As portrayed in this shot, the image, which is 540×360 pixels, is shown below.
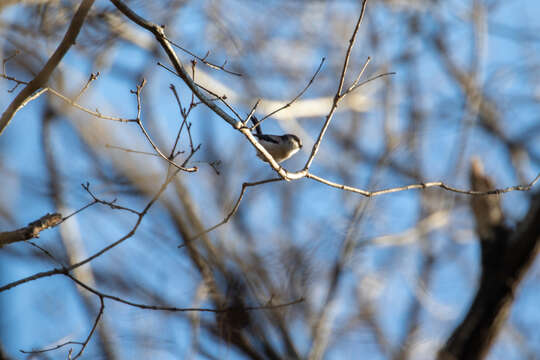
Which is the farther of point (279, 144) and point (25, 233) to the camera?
point (279, 144)

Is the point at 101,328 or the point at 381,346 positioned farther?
the point at 381,346

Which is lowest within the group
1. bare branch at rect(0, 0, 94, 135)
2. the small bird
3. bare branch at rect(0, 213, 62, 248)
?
bare branch at rect(0, 213, 62, 248)

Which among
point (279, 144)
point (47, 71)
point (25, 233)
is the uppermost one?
point (279, 144)

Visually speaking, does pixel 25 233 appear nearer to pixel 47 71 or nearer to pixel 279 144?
pixel 47 71

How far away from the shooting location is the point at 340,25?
9953mm

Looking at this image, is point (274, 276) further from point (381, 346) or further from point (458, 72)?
point (458, 72)

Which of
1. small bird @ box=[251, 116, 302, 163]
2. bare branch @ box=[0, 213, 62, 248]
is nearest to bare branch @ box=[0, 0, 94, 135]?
bare branch @ box=[0, 213, 62, 248]

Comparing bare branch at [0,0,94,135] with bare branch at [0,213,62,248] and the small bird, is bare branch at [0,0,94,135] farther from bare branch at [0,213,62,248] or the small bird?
the small bird

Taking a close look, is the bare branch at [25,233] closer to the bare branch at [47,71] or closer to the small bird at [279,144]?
the bare branch at [47,71]

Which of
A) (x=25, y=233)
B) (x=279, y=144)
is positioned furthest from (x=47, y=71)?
(x=279, y=144)

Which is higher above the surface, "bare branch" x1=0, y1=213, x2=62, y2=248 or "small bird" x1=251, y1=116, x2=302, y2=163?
"small bird" x1=251, y1=116, x2=302, y2=163

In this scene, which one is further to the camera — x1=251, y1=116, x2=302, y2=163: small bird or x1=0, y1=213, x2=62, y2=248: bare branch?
x1=251, y1=116, x2=302, y2=163: small bird

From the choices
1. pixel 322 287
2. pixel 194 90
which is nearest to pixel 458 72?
pixel 322 287

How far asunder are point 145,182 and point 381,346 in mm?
3190
